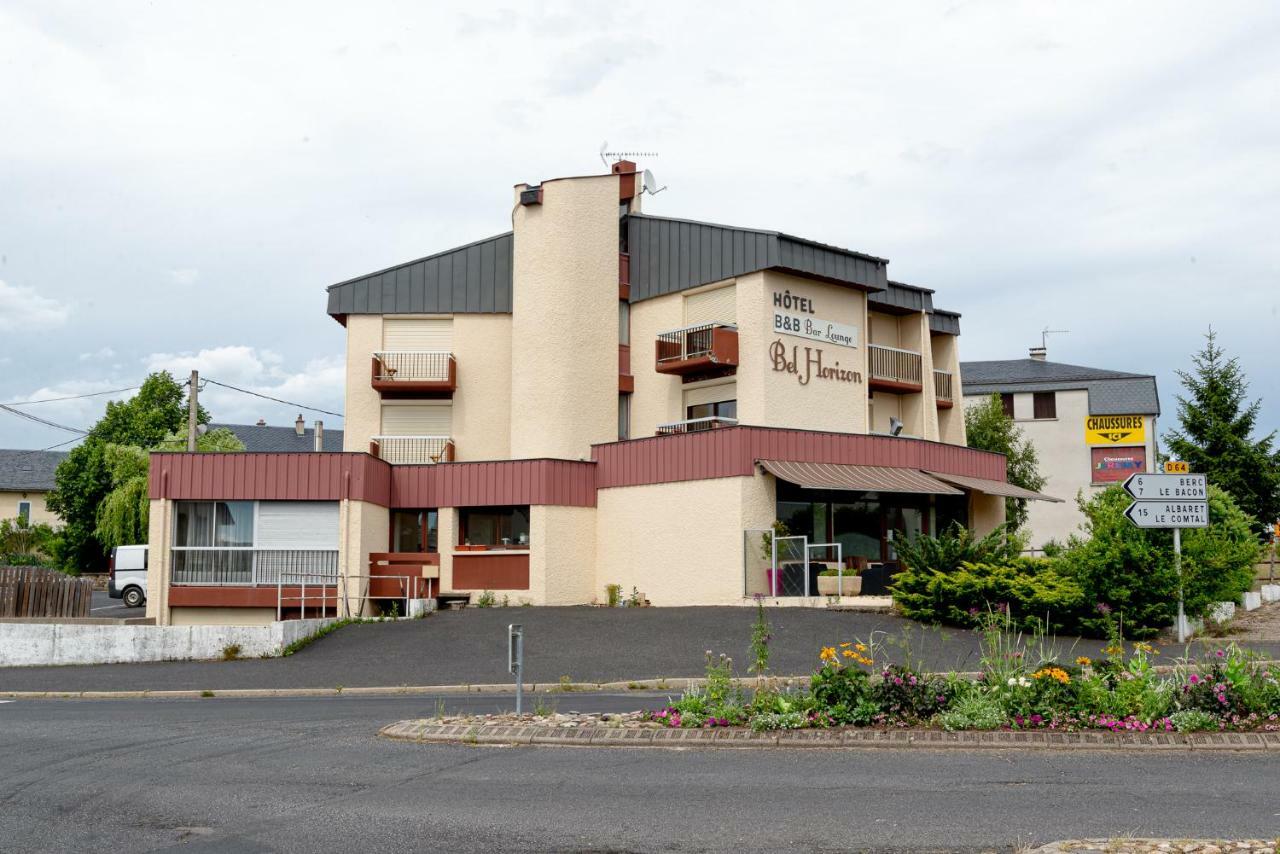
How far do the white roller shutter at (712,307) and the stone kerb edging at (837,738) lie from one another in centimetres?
2270

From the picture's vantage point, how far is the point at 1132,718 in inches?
410

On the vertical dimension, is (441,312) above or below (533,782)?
above

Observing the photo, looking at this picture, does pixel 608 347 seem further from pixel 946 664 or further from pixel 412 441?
pixel 946 664

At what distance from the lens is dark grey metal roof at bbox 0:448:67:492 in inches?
2874

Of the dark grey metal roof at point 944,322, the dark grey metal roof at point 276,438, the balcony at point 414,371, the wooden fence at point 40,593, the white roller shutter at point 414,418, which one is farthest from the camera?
the dark grey metal roof at point 276,438

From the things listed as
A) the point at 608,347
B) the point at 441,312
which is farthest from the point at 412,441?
the point at 608,347

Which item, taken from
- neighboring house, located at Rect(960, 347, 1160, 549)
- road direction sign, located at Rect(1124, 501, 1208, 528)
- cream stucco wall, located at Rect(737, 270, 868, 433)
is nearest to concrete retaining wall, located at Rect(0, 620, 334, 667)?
cream stucco wall, located at Rect(737, 270, 868, 433)

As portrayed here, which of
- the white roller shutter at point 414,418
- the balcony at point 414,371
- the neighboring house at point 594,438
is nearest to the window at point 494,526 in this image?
the neighboring house at point 594,438

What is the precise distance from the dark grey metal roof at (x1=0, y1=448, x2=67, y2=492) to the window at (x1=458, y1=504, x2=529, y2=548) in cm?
4815

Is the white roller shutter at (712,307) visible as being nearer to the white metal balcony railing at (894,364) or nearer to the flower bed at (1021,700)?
the white metal balcony railing at (894,364)

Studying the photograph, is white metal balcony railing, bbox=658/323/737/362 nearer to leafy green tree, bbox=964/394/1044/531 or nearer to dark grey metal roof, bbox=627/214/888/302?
dark grey metal roof, bbox=627/214/888/302

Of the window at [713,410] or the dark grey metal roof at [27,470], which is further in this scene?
the dark grey metal roof at [27,470]

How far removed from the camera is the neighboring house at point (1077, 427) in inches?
2109

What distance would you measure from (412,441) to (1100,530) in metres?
20.3
